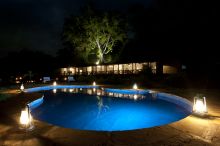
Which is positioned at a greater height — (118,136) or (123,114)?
(118,136)

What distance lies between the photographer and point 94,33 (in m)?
30.0

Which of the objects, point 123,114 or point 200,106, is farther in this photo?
point 123,114

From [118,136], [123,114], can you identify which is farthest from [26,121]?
[123,114]

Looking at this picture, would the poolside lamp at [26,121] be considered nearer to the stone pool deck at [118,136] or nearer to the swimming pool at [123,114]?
the stone pool deck at [118,136]

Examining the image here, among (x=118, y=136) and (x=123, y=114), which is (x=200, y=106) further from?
(x=123, y=114)

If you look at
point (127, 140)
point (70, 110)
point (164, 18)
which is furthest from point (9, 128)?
point (164, 18)

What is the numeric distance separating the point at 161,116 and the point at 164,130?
442 cm

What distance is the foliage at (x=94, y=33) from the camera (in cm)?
3009

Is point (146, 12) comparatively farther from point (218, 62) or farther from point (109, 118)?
point (109, 118)

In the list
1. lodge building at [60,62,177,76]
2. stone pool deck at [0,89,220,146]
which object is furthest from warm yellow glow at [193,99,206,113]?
lodge building at [60,62,177,76]

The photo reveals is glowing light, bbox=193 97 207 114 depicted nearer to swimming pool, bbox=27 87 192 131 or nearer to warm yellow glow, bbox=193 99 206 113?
warm yellow glow, bbox=193 99 206 113

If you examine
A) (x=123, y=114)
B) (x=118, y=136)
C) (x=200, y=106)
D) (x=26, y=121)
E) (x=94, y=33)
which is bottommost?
(x=123, y=114)

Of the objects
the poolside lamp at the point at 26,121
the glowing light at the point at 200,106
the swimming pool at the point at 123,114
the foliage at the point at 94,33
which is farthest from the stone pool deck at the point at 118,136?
the foliage at the point at 94,33

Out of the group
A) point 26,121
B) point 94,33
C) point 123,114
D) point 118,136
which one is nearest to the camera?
point 118,136
